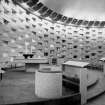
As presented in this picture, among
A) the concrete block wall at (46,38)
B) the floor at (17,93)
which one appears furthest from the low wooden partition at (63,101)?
the concrete block wall at (46,38)

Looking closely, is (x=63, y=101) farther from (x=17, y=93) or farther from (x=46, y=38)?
(x=46, y=38)

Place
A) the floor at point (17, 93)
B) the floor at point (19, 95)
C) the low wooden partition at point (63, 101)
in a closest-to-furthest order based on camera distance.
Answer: the low wooden partition at point (63, 101), the floor at point (17, 93), the floor at point (19, 95)

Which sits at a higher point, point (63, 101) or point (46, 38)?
point (46, 38)

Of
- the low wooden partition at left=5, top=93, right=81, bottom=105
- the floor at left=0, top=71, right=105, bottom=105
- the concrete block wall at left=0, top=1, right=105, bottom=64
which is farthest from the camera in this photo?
the concrete block wall at left=0, top=1, right=105, bottom=64

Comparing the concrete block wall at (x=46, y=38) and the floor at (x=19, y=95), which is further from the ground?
the concrete block wall at (x=46, y=38)

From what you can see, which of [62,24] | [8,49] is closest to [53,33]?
[62,24]

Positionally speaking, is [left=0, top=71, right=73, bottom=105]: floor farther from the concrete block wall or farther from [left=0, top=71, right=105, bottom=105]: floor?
the concrete block wall

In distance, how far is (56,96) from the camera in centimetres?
480

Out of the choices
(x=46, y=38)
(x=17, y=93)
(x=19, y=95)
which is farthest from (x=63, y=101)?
(x=46, y=38)

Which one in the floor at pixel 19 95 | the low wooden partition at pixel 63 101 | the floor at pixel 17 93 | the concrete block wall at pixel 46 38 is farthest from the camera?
the concrete block wall at pixel 46 38

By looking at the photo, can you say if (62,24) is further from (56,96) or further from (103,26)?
(56,96)

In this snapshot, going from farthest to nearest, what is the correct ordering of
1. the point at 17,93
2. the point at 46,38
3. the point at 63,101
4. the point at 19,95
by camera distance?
the point at 46,38
the point at 17,93
the point at 19,95
the point at 63,101

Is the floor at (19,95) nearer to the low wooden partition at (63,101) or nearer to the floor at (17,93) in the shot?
the floor at (17,93)

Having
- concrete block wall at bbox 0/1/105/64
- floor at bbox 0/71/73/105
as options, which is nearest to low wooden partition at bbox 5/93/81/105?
floor at bbox 0/71/73/105
